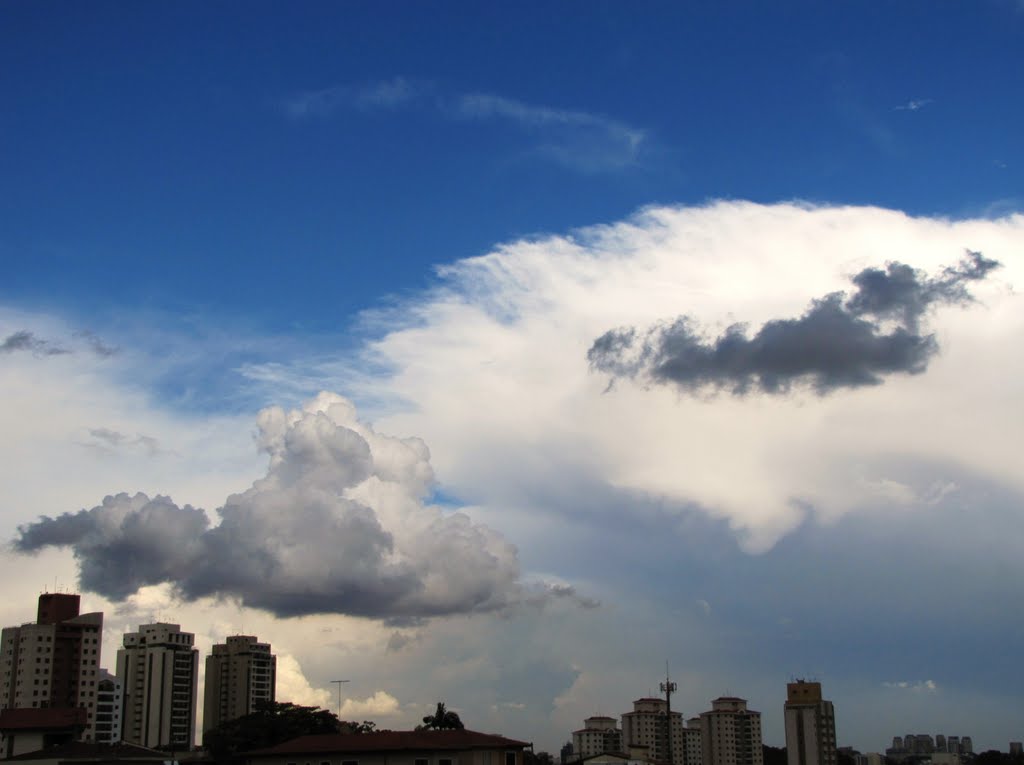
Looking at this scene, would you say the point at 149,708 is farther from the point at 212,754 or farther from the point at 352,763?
the point at 352,763

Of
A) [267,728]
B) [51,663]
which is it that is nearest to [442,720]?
[267,728]

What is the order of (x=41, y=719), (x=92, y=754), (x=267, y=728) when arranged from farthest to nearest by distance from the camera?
(x=267, y=728) → (x=41, y=719) → (x=92, y=754)

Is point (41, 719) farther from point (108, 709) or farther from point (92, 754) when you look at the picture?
point (108, 709)

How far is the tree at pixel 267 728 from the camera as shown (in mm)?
100000

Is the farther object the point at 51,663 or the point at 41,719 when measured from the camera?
the point at 51,663

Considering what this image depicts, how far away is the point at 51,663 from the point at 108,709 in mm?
17273

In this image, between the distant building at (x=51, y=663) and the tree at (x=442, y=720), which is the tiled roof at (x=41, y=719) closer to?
the tree at (x=442, y=720)

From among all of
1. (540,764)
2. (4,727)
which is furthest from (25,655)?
(4,727)

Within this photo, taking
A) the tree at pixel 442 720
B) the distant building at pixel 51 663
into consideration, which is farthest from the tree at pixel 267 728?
the distant building at pixel 51 663

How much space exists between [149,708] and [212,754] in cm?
11087

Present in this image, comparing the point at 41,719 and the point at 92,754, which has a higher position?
the point at 41,719

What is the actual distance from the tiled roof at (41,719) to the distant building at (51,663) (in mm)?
108077

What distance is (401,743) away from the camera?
73.5m

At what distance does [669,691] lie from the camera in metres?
88.0
